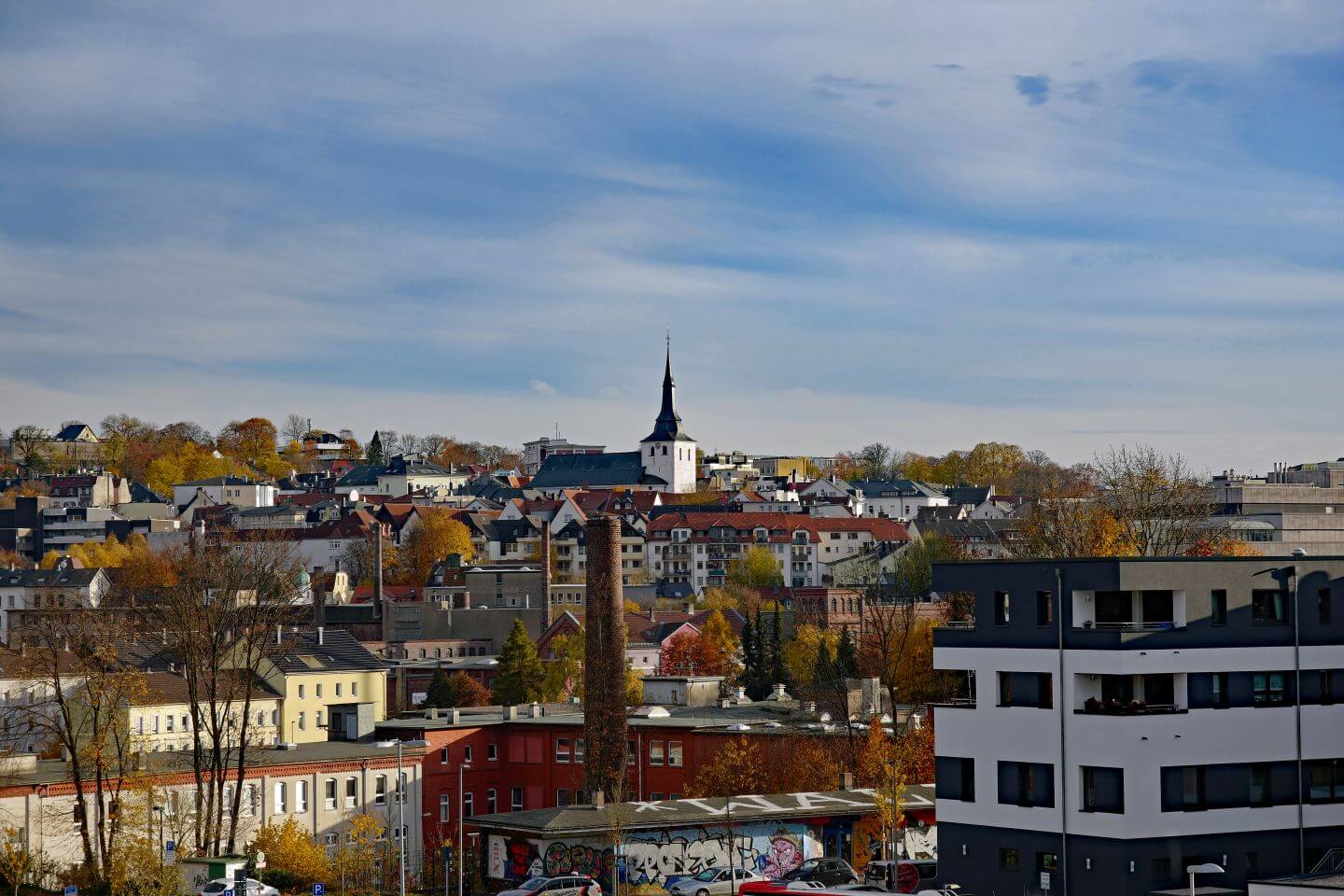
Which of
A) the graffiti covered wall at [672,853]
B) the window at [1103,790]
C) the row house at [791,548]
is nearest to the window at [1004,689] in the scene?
the window at [1103,790]

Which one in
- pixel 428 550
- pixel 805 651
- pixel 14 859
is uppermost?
pixel 428 550

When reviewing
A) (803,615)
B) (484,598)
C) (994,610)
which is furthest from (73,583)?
(994,610)

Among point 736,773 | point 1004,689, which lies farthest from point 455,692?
point 1004,689

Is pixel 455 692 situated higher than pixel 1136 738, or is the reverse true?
pixel 1136 738

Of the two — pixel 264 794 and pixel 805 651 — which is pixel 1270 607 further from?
pixel 805 651

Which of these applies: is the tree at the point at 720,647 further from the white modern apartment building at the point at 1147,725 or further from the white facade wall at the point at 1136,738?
the white modern apartment building at the point at 1147,725

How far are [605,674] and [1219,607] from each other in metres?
31.8

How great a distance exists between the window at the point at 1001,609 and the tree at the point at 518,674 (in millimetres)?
60587

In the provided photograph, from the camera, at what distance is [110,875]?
189ft

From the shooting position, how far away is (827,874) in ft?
182

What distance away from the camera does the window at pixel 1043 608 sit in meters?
46.6

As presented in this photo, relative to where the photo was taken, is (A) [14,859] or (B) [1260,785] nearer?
(B) [1260,785]

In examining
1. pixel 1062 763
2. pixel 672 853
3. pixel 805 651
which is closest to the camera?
pixel 1062 763

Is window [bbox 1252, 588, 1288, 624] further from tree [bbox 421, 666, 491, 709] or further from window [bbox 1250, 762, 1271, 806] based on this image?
tree [bbox 421, 666, 491, 709]
